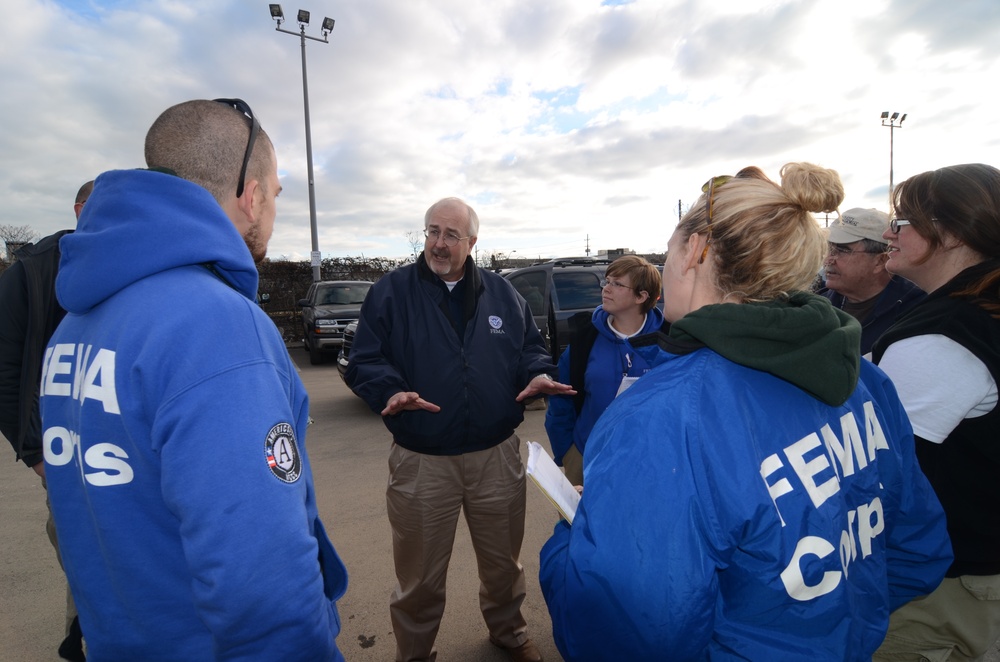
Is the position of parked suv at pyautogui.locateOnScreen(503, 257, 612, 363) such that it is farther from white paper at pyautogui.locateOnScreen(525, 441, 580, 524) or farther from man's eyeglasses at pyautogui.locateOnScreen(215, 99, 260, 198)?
man's eyeglasses at pyautogui.locateOnScreen(215, 99, 260, 198)

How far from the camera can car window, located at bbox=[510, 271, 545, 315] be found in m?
8.05

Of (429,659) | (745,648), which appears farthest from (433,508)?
(745,648)

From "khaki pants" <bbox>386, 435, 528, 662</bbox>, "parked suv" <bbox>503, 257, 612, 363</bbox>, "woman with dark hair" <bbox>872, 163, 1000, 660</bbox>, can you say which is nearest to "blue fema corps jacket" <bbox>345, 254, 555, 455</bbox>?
"khaki pants" <bbox>386, 435, 528, 662</bbox>

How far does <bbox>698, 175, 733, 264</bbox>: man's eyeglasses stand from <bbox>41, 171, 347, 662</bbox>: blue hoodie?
3.25ft

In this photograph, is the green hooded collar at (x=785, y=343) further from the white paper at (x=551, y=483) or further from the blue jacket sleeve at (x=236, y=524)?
the blue jacket sleeve at (x=236, y=524)

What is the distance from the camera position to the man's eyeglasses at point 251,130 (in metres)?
1.40

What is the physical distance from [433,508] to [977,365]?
2.27m

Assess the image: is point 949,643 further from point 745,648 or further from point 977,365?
point 745,648

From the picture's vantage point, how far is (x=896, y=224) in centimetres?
203

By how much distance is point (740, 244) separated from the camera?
1183 mm

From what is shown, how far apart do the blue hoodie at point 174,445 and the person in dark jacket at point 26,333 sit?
151 centimetres

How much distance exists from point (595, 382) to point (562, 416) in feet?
1.03

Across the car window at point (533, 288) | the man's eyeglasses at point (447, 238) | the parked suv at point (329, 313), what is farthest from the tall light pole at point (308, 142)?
the man's eyeglasses at point (447, 238)

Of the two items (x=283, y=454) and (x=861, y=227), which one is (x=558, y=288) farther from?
(x=283, y=454)
